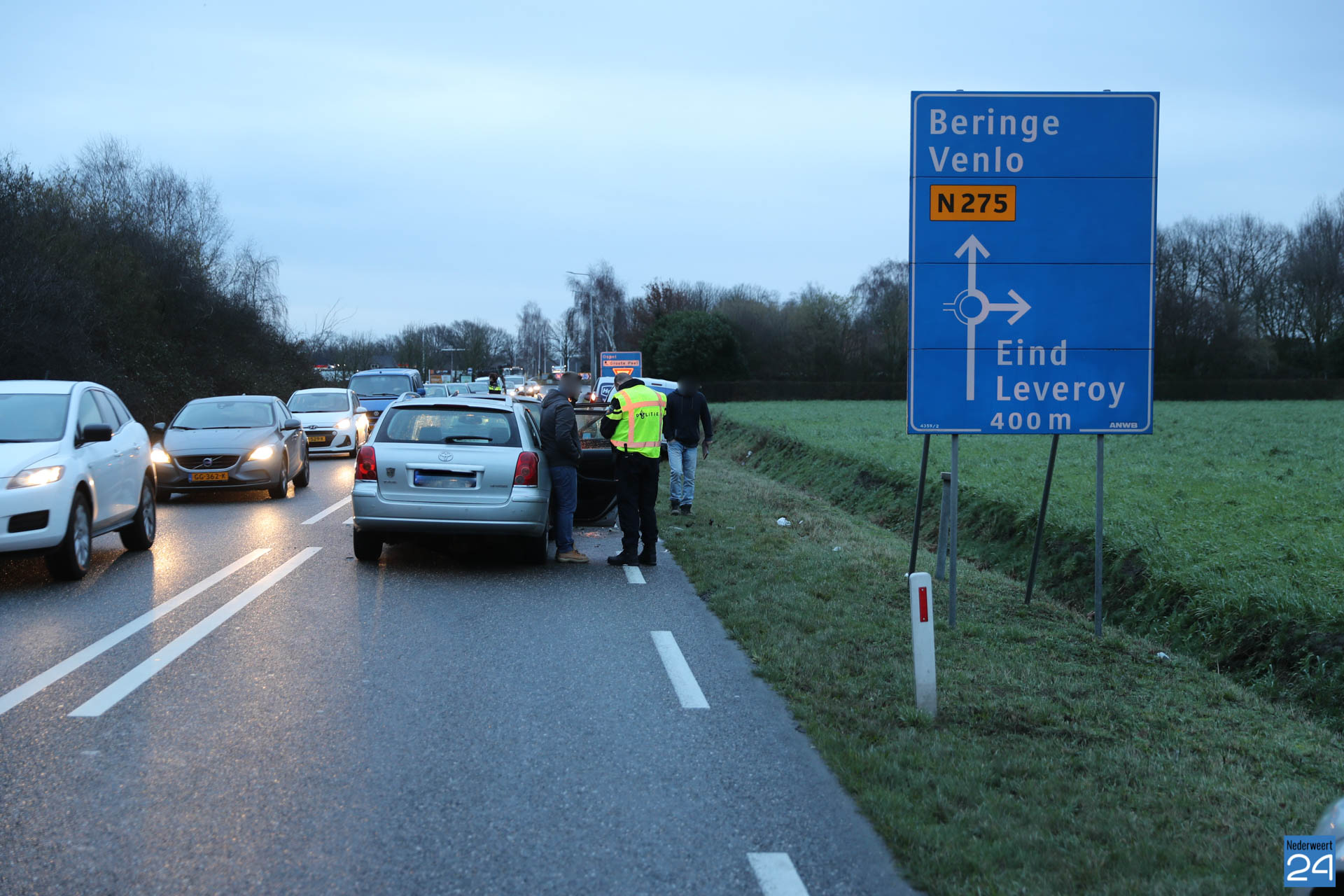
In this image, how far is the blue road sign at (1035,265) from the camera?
765 cm

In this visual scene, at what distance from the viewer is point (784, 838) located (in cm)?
386

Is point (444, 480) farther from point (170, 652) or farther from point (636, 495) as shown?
point (170, 652)

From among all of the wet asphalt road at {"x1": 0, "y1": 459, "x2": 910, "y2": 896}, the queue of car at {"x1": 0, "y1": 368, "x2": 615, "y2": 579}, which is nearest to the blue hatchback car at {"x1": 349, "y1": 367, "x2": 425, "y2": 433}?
the queue of car at {"x1": 0, "y1": 368, "x2": 615, "y2": 579}

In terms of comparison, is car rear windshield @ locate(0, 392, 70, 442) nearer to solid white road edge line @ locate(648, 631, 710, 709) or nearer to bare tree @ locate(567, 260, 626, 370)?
solid white road edge line @ locate(648, 631, 710, 709)

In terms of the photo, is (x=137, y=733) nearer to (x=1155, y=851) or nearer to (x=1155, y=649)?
(x=1155, y=851)

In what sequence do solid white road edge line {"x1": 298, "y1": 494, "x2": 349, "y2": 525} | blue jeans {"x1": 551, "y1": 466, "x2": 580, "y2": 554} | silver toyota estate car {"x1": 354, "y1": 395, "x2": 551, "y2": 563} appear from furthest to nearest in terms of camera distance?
solid white road edge line {"x1": 298, "y1": 494, "x2": 349, "y2": 525}, blue jeans {"x1": 551, "y1": 466, "x2": 580, "y2": 554}, silver toyota estate car {"x1": 354, "y1": 395, "x2": 551, "y2": 563}

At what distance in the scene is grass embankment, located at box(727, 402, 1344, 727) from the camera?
764cm

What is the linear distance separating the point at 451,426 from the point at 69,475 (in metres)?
3.15

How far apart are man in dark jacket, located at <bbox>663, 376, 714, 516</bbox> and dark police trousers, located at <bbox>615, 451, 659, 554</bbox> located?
395 cm

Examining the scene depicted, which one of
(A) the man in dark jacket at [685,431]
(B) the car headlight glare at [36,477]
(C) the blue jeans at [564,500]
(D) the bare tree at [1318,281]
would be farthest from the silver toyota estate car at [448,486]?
(D) the bare tree at [1318,281]

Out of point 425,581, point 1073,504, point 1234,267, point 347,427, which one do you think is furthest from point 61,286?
point 1234,267

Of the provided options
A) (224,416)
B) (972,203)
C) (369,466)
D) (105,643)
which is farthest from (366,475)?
(224,416)

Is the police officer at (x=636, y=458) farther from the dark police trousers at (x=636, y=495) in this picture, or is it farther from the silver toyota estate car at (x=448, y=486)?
the silver toyota estate car at (x=448, y=486)

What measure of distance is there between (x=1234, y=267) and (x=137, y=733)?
78.0 metres
